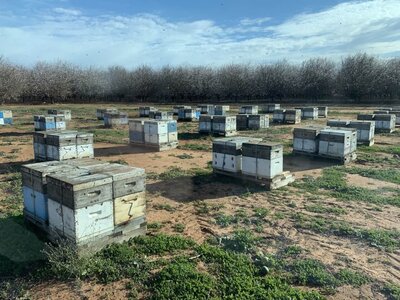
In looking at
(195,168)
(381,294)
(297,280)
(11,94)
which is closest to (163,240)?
(297,280)

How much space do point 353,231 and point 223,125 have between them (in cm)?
1525

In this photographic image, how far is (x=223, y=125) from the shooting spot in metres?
22.9

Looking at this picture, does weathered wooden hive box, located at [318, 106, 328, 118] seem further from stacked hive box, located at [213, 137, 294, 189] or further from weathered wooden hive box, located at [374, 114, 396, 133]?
stacked hive box, located at [213, 137, 294, 189]

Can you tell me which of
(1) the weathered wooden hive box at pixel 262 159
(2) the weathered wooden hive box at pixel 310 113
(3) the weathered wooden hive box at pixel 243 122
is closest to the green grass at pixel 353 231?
(1) the weathered wooden hive box at pixel 262 159

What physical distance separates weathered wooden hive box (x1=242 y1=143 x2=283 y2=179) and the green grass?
2.55 metres

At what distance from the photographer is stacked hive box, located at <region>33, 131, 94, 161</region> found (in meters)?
14.2

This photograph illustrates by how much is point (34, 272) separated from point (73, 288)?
959 mm

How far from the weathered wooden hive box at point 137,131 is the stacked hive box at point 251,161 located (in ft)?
24.8

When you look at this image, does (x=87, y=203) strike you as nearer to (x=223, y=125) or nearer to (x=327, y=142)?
(x=327, y=142)

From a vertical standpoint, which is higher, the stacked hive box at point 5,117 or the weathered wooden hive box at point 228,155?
the stacked hive box at point 5,117

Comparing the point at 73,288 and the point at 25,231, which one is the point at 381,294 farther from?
the point at 25,231

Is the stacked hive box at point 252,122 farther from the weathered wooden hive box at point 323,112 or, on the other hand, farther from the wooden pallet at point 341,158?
the weathered wooden hive box at point 323,112

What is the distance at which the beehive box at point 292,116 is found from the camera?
30845 millimetres

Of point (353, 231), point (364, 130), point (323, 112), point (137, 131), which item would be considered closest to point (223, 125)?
point (137, 131)
